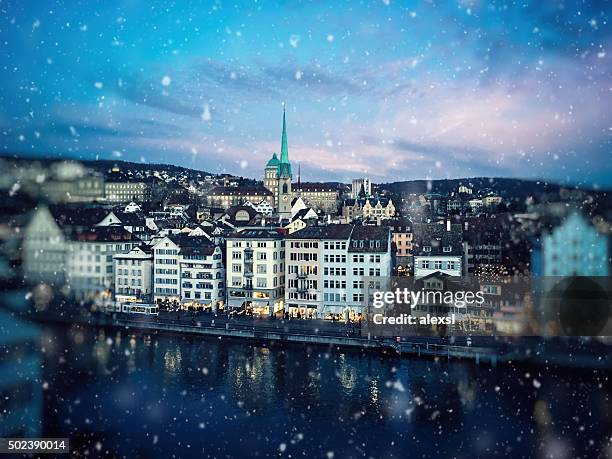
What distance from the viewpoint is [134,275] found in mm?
20797

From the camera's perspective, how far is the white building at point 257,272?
20031 millimetres

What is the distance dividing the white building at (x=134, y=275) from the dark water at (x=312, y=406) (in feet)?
16.9

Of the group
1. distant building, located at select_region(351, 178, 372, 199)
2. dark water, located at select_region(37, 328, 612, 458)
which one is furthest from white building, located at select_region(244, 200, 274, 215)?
dark water, located at select_region(37, 328, 612, 458)

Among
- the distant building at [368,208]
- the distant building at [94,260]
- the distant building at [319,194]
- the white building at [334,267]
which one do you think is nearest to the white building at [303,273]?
the white building at [334,267]

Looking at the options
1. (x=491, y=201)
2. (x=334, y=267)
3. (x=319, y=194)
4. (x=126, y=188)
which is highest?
(x=319, y=194)

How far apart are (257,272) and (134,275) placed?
14.5ft

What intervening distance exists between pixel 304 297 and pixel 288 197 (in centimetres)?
2985

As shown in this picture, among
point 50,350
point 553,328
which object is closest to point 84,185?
point 50,350

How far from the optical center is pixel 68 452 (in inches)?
356

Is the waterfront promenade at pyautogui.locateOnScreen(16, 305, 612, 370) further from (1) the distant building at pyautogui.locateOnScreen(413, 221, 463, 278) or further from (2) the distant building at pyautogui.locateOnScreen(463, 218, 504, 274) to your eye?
(2) the distant building at pyautogui.locateOnScreen(463, 218, 504, 274)

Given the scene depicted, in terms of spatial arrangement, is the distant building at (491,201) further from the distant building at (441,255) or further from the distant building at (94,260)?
the distant building at (94,260)

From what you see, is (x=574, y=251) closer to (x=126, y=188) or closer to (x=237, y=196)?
(x=126, y=188)

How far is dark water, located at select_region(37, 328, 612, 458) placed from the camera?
31.3ft

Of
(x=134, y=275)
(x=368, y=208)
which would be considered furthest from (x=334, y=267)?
(x=368, y=208)
